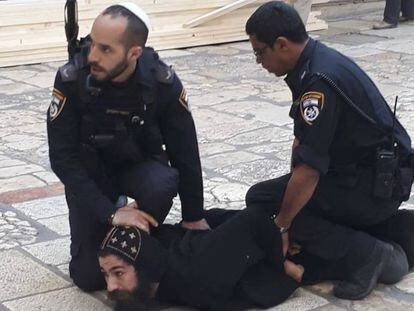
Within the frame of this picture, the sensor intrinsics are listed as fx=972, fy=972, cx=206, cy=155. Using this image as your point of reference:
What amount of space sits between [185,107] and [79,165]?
1.60 feet

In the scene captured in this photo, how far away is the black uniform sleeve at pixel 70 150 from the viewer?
3750mm

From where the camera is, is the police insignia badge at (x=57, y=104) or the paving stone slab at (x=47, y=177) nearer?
the police insignia badge at (x=57, y=104)

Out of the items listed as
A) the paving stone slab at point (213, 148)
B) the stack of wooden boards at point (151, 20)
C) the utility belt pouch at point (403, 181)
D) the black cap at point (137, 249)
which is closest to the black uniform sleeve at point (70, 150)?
the black cap at point (137, 249)

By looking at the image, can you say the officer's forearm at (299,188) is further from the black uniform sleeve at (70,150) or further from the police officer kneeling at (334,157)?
the black uniform sleeve at (70,150)

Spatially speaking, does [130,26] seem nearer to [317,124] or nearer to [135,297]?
[317,124]

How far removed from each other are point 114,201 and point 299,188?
767mm

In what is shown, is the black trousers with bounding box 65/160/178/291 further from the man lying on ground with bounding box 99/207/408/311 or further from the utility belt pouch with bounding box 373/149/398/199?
the utility belt pouch with bounding box 373/149/398/199

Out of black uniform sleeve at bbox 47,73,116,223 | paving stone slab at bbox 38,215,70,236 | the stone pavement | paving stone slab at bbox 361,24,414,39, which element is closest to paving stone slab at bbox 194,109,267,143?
the stone pavement

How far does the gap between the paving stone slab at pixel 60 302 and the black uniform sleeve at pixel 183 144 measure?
1.72 feet

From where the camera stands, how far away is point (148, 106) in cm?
379

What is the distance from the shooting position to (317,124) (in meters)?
3.68

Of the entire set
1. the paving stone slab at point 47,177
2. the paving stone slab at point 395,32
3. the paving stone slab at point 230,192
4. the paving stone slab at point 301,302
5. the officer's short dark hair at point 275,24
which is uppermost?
the officer's short dark hair at point 275,24

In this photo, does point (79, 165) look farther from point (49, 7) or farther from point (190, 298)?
point (49, 7)

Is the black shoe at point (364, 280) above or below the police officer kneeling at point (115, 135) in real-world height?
below
